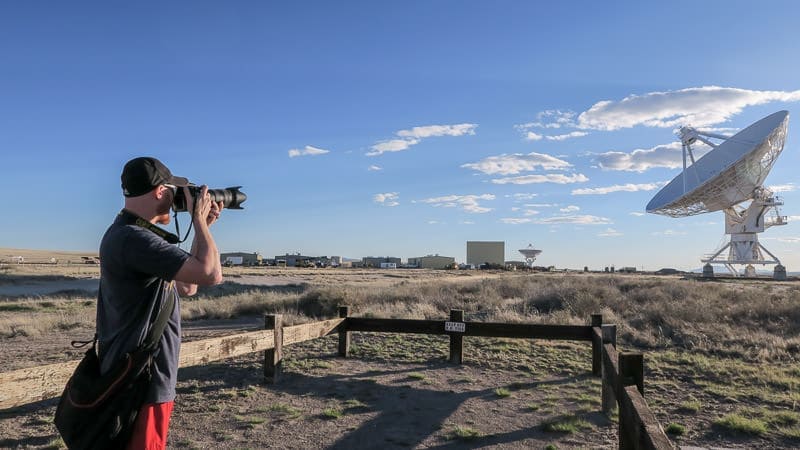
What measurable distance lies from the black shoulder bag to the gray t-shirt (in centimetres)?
5

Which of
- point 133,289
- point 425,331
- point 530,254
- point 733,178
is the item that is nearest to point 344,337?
point 425,331

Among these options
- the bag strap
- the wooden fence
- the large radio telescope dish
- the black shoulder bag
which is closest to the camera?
the black shoulder bag

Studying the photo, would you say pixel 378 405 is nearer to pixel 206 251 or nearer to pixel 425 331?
pixel 425 331

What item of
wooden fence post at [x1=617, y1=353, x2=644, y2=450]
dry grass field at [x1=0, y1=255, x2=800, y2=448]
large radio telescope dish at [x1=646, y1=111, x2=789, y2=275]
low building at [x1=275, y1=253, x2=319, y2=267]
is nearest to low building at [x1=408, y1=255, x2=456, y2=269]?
low building at [x1=275, y1=253, x2=319, y2=267]

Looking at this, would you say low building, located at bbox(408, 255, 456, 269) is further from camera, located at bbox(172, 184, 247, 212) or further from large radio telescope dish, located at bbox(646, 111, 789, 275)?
camera, located at bbox(172, 184, 247, 212)

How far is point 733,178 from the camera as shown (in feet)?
133

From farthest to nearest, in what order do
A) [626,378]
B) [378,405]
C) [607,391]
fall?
[378,405] < [607,391] < [626,378]

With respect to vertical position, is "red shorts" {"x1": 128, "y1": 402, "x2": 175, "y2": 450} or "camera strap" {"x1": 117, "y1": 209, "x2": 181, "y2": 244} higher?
"camera strap" {"x1": 117, "y1": 209, "x2": 181, "y2": 244}

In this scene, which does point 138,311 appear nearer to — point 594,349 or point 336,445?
point 336,445

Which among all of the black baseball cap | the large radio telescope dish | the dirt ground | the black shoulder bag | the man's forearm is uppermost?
the large radio telescope dish

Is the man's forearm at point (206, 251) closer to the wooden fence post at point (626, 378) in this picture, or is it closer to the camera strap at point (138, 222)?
the camera strap at point (138, 222)

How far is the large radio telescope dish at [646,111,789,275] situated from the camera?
3866 cm

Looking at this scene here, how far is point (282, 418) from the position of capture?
5.74m

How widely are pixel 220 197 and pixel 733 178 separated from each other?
45315 mm
